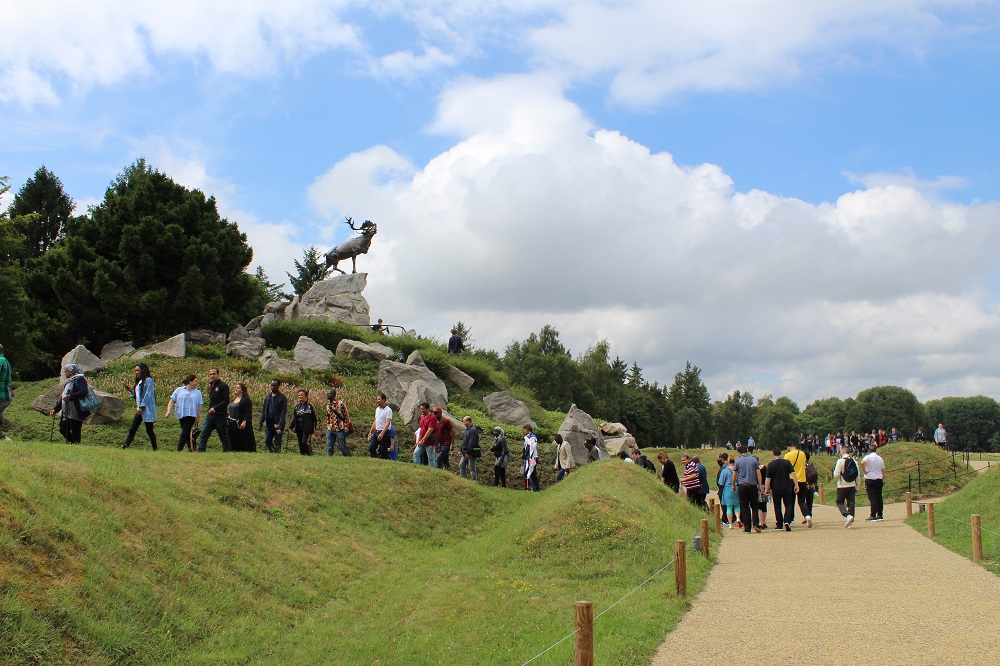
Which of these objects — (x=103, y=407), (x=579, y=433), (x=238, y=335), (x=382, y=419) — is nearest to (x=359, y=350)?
(x=238, y=335)

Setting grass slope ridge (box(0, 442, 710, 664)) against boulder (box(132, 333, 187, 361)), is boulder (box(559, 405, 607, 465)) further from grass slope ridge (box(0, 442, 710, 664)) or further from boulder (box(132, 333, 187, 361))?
boulder (box(132, 333, 187, 361))

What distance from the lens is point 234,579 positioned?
9.72 meters

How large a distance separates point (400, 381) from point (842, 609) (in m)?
21.2

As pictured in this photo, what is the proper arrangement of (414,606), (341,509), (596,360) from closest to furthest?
(414,606) < (341,509) < (596,360)

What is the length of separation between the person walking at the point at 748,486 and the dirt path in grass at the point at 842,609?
2633mm

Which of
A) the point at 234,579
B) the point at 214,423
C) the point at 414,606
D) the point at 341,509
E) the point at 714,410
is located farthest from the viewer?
the point at 714,410

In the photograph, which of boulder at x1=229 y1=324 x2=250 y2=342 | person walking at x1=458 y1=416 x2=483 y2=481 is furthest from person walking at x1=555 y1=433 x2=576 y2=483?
boulder at x1=229 y1=324 x2=250 y2=342

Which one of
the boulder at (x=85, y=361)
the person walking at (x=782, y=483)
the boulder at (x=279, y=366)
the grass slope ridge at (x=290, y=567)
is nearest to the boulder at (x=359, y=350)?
the boulder at (x=279, y=366)

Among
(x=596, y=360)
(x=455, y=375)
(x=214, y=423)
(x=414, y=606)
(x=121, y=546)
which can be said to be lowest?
(x=414, y=606)

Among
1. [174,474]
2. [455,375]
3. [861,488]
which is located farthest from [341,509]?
[861,488]

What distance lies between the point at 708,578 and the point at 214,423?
10.4 metres

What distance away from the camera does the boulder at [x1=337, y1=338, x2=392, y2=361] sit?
1313 inches

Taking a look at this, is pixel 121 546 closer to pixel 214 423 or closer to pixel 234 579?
pixel 234 579

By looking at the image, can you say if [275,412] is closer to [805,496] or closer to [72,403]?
[72,403]
